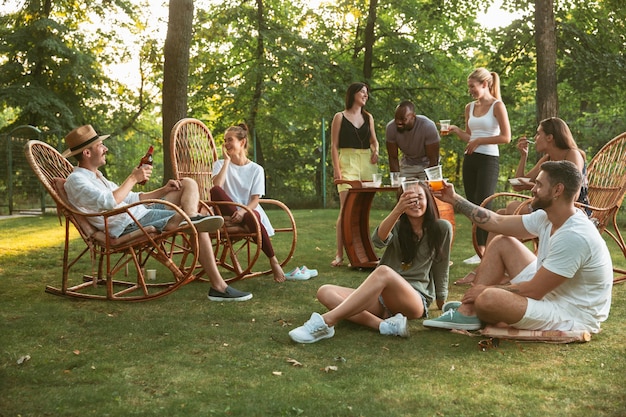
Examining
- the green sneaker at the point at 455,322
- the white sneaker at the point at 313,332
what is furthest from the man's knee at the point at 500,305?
the white sneaker at the point at 313,332

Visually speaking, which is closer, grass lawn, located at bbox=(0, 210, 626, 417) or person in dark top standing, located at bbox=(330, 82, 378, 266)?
grass lawn, located at bbox=(0, 210, 626, 417)

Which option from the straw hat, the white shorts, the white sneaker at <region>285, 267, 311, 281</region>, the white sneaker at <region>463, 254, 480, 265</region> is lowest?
the white sneaker at <region>285, 267, 311, 281</region>

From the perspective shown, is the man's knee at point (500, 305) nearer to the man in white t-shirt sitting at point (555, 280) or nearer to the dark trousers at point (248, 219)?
the man in white t-shirt sitting at point (555, 280)

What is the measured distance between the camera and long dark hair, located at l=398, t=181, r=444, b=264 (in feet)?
12.7

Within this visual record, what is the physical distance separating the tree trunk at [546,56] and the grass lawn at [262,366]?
4806 millimetres

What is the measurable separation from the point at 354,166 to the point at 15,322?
10.4 feet

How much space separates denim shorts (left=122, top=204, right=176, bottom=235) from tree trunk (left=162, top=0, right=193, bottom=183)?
2.96 metres

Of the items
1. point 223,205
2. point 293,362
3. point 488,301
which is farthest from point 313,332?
point 223,205

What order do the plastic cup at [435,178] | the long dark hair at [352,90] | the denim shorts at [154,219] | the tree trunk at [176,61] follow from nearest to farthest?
the plastic cup at [435,178] → the denim shorts at [154,219] → the long dark hair at [352,90] → the tree trunk at [176,61]

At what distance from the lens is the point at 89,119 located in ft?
55.8

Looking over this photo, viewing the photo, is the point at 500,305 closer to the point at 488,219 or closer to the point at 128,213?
the point at 488,219

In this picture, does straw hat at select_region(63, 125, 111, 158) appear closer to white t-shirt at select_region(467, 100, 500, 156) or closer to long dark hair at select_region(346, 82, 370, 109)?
long dark hair at select_region(346, 82, 370, 109)

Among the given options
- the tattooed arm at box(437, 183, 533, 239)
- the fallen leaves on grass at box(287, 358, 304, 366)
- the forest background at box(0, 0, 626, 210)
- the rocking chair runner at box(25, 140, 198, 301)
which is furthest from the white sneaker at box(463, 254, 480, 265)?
the forest background at box(0, 0, 626, 210)

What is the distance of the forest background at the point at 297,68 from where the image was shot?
1272cm
